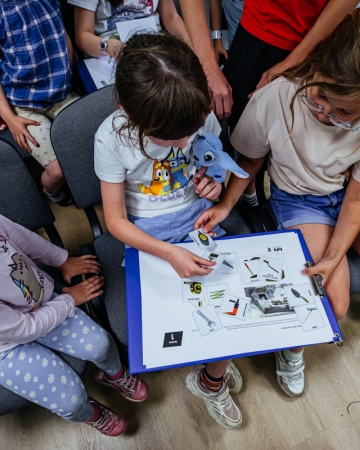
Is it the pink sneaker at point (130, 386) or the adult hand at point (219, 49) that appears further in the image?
the adult hand at point (219, 49)

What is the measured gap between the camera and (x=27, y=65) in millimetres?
1484

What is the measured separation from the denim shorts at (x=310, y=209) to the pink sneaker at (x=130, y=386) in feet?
2.77

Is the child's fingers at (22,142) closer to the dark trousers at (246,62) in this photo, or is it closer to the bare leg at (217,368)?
the dark trousers at (246,62)

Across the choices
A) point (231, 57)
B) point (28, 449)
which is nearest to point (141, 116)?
point (231, 57)

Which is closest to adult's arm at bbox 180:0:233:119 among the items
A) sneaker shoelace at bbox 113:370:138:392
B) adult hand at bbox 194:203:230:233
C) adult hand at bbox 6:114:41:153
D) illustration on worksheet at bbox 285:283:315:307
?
adult hand at bbox 194:203:230:233

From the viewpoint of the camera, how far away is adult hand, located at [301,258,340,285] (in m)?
1.01

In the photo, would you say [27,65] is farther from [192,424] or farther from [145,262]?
[192,424]

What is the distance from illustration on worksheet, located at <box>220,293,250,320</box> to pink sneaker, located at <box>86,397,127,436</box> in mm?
702

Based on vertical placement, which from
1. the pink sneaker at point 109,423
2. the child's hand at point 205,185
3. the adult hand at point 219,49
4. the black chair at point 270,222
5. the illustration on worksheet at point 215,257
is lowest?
the pink sneaker at point 109,423

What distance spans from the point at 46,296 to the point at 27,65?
3.38 ft

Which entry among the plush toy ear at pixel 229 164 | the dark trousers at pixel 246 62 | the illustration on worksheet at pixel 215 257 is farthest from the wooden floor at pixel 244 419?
the dark trousers at pixel 246 62

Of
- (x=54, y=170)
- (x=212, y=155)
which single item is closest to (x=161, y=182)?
(x=212, y=155)

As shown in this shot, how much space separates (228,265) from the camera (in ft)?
3.40

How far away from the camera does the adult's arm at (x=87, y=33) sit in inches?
64.9
